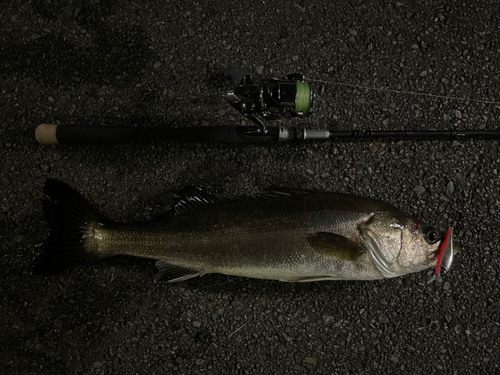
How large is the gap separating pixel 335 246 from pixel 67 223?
1.48m

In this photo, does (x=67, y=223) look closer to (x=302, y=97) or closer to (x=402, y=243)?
(x=302, y=97)

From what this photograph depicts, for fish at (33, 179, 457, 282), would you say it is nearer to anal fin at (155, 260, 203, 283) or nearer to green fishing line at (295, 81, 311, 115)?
anal fin at (155, 260, 203, 283)

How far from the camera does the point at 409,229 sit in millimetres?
2023

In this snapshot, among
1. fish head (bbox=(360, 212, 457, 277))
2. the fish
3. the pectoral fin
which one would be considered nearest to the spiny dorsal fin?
the fish

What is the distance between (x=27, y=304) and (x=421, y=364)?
243cm

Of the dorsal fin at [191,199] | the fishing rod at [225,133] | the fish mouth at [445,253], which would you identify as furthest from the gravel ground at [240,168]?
the fish mouth at [445,253]

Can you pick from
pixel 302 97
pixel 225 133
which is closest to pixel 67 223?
pixel 225 133

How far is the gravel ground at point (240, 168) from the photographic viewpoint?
2.36m

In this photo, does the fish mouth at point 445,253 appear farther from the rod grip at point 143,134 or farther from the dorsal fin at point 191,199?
the dorsal fin at point 191,199

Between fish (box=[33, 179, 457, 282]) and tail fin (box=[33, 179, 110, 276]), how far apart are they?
139 millimetres

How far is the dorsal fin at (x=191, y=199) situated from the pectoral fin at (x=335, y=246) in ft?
1.87

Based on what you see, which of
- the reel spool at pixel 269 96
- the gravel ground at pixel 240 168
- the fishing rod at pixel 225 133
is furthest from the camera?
the gravel ground at pixel 240 168

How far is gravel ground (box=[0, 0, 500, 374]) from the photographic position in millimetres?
2355

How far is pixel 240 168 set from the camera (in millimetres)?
2387
